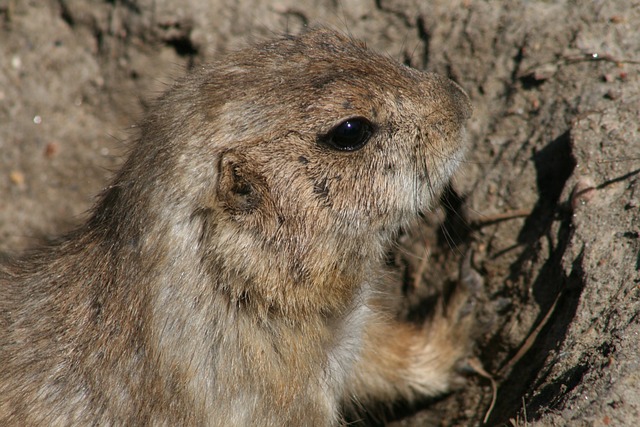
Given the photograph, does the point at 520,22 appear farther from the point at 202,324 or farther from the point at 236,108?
the point at 202,324

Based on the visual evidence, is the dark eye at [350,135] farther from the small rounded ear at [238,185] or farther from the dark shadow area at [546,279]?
the dark shadow area at [546,279]

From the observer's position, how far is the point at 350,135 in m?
3.34

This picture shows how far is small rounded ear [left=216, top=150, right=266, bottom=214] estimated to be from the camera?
327 cm

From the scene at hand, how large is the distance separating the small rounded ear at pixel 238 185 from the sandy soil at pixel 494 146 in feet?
4.61

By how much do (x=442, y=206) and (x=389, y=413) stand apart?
147cm

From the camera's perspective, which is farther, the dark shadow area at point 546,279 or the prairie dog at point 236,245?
the dark shadow area at point 546,279

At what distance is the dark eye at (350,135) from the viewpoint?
3.31 m

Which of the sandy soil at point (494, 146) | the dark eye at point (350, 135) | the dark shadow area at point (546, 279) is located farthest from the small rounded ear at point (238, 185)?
the dark shadow area at point (546, 279)

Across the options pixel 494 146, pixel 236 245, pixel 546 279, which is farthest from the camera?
pixel 494 146

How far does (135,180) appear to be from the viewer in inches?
136

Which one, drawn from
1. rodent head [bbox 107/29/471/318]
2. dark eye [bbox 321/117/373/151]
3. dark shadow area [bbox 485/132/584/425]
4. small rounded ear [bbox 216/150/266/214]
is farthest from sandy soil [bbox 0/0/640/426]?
small rounded ear [bbox 216/150/266/214]

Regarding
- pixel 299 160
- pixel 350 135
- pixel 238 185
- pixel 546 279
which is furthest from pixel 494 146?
pixel 238 185

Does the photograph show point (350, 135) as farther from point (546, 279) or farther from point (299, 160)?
point (546, 279)

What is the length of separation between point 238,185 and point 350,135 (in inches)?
21.7
